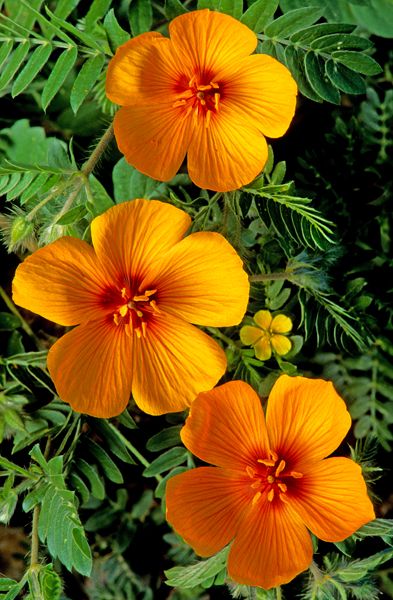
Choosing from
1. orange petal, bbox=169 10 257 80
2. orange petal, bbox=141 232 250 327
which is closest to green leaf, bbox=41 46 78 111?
orange petal, bbox=169 10 257 80

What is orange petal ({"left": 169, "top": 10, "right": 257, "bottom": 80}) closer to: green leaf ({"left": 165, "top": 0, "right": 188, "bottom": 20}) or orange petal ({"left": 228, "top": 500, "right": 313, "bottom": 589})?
green leaf ({"left": 165, "top": 0, "right": 188, "bottom": 20})

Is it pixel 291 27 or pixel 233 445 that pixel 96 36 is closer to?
pixel 291 27

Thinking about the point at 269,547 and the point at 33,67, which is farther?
the point at 33,67

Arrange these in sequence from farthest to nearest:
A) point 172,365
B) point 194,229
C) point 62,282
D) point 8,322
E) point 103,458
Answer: point 8,322 → point 103,458 → point 194,229 → point 172,365 → point 62,282

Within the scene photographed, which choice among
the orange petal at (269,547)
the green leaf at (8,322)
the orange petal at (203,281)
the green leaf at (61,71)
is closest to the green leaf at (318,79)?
the orange petal at (203,281)

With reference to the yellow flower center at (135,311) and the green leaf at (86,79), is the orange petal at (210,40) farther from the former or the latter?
the yellow flower center at (135,311)

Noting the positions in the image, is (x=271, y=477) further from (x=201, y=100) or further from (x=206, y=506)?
(x=201, y=100)

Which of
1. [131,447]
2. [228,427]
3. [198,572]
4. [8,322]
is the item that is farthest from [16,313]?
[198,572]
